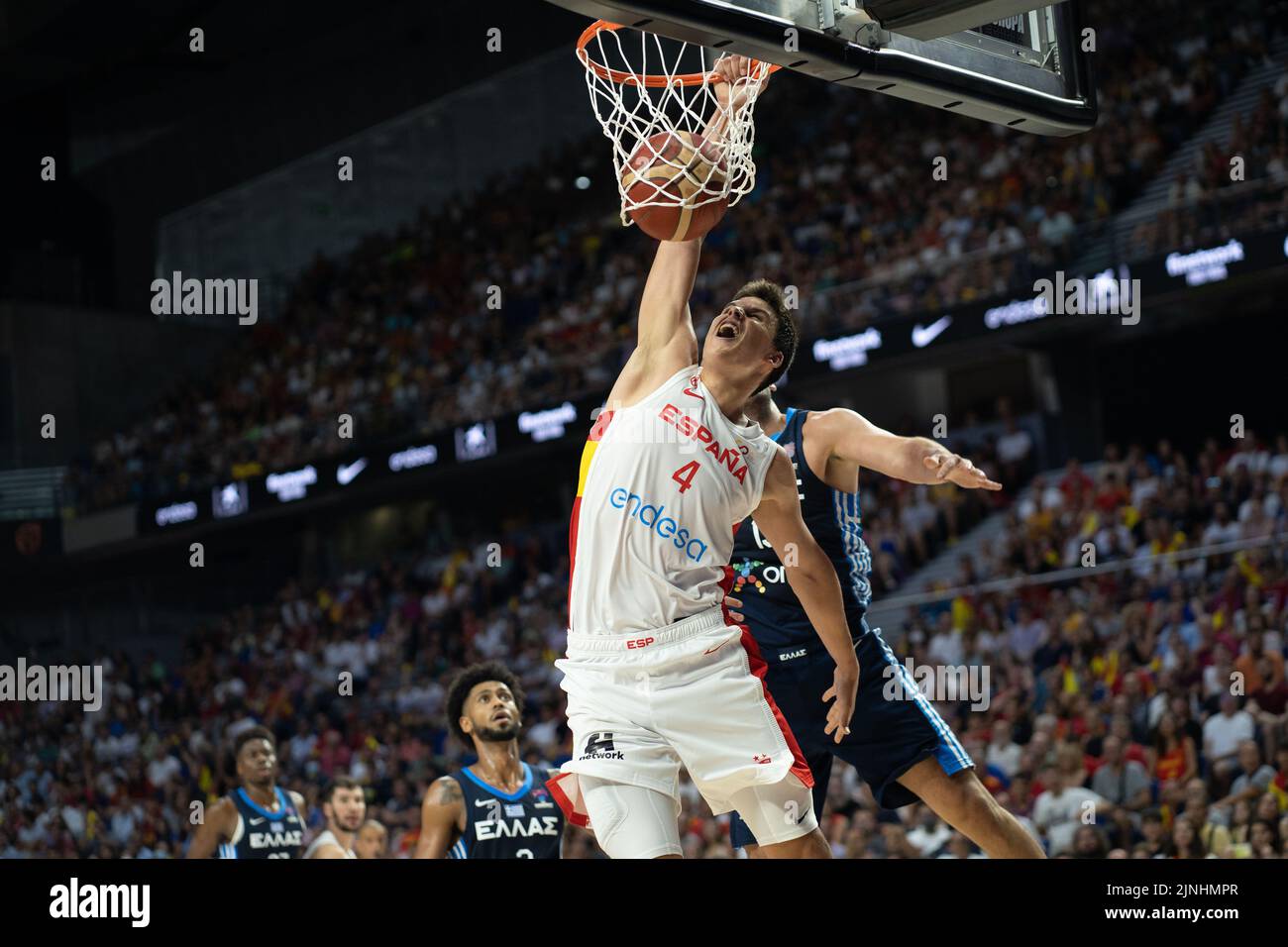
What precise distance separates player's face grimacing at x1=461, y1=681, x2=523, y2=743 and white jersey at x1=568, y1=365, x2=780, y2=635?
193 centimetres

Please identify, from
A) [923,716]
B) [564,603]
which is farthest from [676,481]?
[564,603]

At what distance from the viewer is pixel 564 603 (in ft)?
51.2

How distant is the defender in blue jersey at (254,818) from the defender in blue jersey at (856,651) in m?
3.05

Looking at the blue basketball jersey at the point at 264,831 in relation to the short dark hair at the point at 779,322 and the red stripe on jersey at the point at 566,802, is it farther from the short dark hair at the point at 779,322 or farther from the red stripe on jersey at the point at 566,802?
the short dark hair at the point at 779,322

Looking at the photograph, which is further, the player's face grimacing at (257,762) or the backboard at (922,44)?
the player's face grimacing at (257,762)

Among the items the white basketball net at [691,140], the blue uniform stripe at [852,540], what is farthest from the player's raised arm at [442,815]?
the white basketball net at [691,140]

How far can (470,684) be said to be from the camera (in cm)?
604

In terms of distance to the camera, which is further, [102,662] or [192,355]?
[192,355]

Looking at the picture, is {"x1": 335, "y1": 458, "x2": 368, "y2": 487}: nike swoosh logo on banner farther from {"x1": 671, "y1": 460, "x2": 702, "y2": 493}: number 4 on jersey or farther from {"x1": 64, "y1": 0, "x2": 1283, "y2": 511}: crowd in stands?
{"x1": 671, "y1": 460, "x2": 702, "y2": 493}: number 4 on jersey

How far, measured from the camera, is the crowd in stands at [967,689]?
9336 mm

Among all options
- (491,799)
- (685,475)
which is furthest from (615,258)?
(685,475)

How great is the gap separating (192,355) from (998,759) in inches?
677
